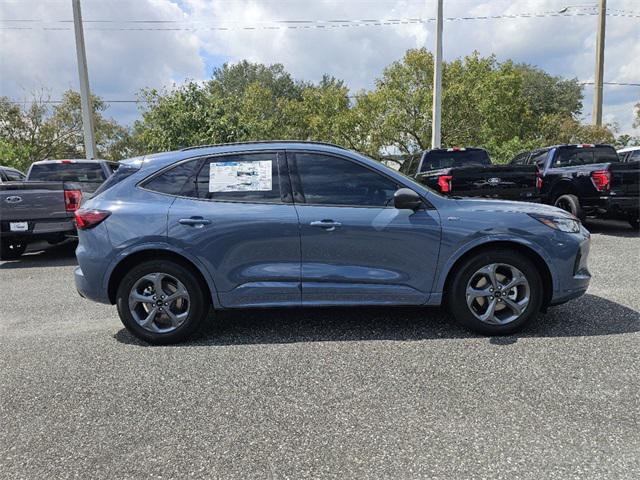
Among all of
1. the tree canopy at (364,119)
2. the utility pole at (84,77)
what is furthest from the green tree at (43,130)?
the utility pole at (84,77)

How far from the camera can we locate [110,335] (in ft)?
14.5

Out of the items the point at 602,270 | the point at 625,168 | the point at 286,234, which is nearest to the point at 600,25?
the point at 625,168

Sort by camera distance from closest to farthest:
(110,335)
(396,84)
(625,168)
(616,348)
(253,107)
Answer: (616,348) < (110,335) < (625,168) < (396,84) < (253,107)

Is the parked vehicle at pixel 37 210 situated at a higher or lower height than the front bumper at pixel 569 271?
higher

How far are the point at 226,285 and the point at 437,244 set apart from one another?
182cm

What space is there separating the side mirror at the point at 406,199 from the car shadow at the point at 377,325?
113 cm

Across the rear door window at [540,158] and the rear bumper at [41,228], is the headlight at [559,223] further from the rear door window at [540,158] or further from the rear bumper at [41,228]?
the rear bumper at [41,228]

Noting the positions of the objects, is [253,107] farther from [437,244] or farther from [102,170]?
[437,244]

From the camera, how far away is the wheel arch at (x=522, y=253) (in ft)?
13.2

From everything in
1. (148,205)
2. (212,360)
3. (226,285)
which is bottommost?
(212,360)

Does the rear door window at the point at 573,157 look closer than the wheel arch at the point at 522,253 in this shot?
No

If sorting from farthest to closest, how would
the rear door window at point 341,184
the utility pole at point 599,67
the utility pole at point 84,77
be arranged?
the utility pole at point 599,67
the utility pole at point 84,77
the rear door window at point 341,184

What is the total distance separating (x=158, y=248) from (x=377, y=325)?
2077mm

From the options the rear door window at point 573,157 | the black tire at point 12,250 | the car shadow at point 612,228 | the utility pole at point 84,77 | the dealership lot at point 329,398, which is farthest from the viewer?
the utility pole at point 84,77
